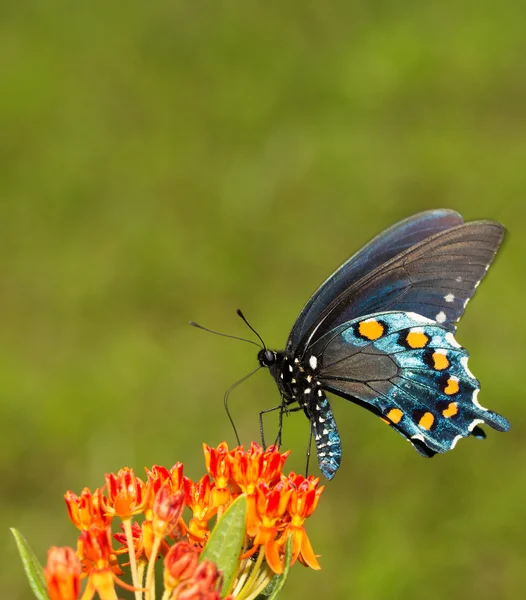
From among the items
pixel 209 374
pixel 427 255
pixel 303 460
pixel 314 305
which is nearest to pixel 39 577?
pixel 314 305

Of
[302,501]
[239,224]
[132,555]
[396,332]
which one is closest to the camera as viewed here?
[132,555]

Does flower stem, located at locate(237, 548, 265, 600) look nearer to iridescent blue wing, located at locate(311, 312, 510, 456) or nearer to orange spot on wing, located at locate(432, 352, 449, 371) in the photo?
iridescent blue wing, located at locate(311, 312, 510, 456)

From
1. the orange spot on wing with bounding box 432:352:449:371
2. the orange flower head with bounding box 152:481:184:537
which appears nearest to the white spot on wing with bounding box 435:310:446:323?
the orange spot on wing with bounding box 432:352:449:371

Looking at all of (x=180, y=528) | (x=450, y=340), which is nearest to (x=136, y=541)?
(x=180, y=528)

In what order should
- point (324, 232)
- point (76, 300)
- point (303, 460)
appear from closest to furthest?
point (303, 460)
point (76, 300)
point (324, 232)

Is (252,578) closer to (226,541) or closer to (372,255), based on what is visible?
(226,541)

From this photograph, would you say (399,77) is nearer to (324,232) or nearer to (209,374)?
(324,232)
